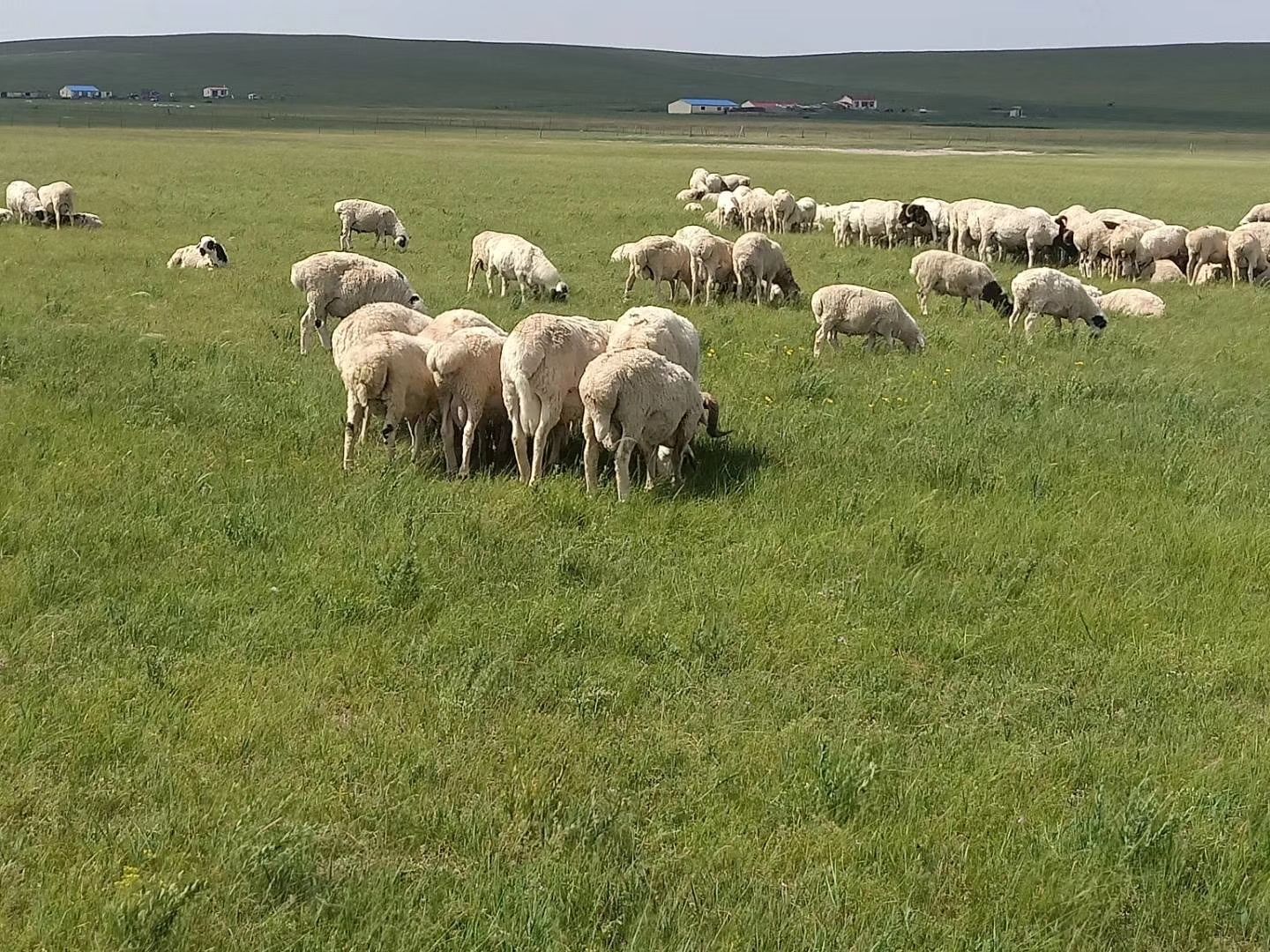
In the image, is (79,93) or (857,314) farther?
(79,93)

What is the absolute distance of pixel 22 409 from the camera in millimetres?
9766

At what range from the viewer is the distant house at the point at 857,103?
164500mm

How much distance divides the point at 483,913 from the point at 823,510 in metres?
4.90

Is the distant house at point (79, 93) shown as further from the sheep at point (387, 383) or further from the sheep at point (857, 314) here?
the sheep at point (387, 383)

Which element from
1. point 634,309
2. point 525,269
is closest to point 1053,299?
point 634,309

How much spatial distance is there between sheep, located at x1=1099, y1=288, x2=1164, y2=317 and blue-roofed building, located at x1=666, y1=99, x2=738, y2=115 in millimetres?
134269

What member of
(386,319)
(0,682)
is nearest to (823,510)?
(386,319)

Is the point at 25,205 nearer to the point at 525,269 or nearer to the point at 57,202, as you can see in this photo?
the point at 57,202

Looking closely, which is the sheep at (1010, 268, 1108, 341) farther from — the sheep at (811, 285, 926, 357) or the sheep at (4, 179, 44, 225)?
the sheep at (4, 179, 44, 225)

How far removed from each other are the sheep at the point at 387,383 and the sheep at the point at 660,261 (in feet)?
27.3

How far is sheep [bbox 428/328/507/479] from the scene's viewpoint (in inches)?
360

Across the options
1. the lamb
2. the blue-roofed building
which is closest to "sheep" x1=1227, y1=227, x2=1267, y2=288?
the lamb

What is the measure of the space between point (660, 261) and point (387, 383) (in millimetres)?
9103

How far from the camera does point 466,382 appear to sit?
9.25 metres
